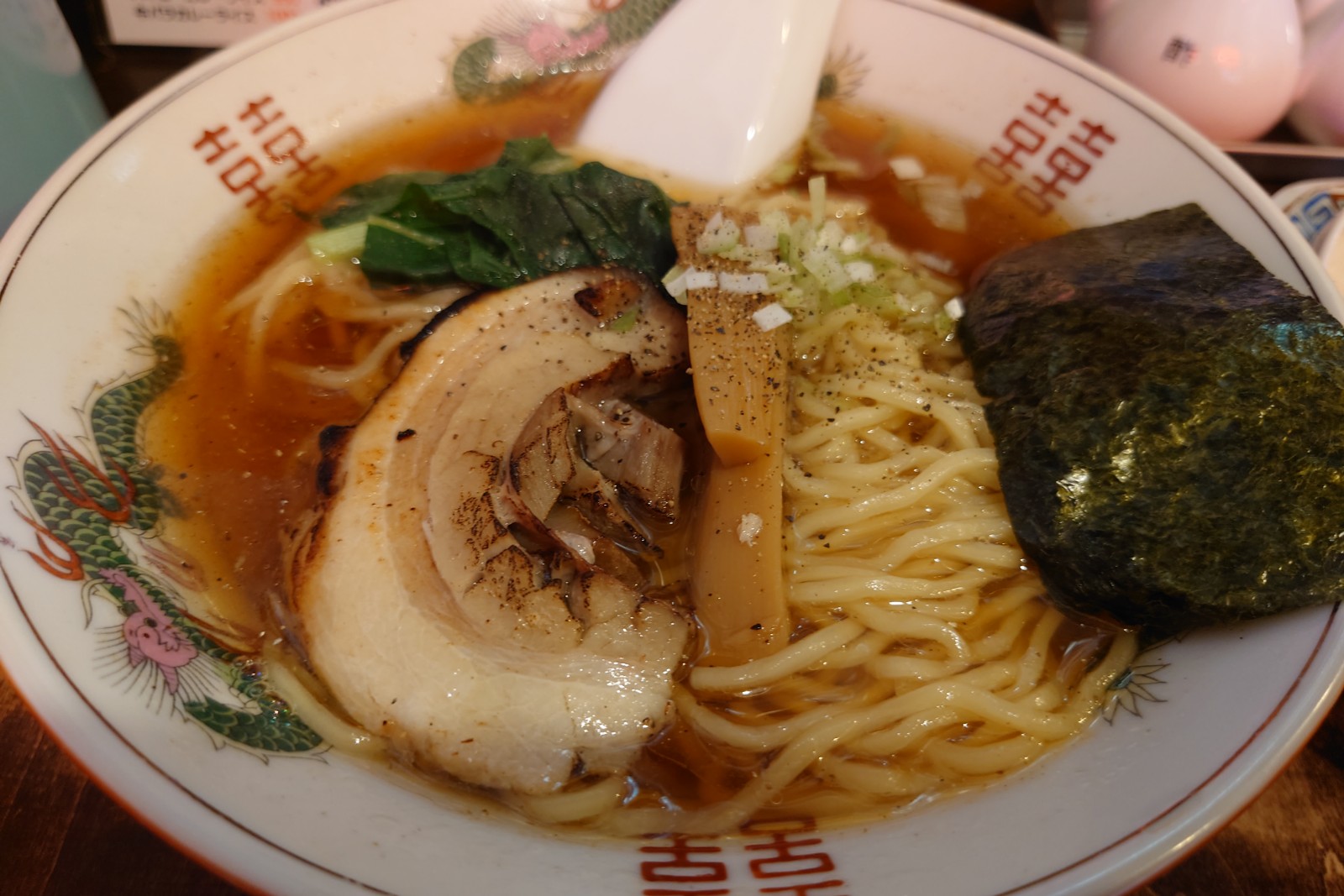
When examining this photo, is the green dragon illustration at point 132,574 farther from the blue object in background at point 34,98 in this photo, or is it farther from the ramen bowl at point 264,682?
the blue object in background at point 34,98

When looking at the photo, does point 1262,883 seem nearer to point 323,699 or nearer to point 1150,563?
point 1150,563

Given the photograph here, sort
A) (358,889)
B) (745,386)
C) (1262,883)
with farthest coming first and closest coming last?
(745,386) → (1262,883) → (358,889)

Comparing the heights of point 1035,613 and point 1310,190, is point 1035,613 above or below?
below

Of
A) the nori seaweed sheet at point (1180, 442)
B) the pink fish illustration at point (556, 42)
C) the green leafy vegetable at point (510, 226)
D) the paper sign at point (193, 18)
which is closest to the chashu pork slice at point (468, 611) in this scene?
the green leafy vegetable at point (510, 226)

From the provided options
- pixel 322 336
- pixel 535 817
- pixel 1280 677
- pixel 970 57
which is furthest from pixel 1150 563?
pixel 322 336

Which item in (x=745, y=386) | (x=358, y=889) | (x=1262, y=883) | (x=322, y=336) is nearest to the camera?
(x=358, y=889)

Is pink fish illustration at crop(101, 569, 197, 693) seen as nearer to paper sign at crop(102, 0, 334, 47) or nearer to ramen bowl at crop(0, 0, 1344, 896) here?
ramen bowl at crop(0, 0, 1344, 896)

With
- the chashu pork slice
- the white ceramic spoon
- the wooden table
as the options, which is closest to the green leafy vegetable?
the white ceramic spoon
